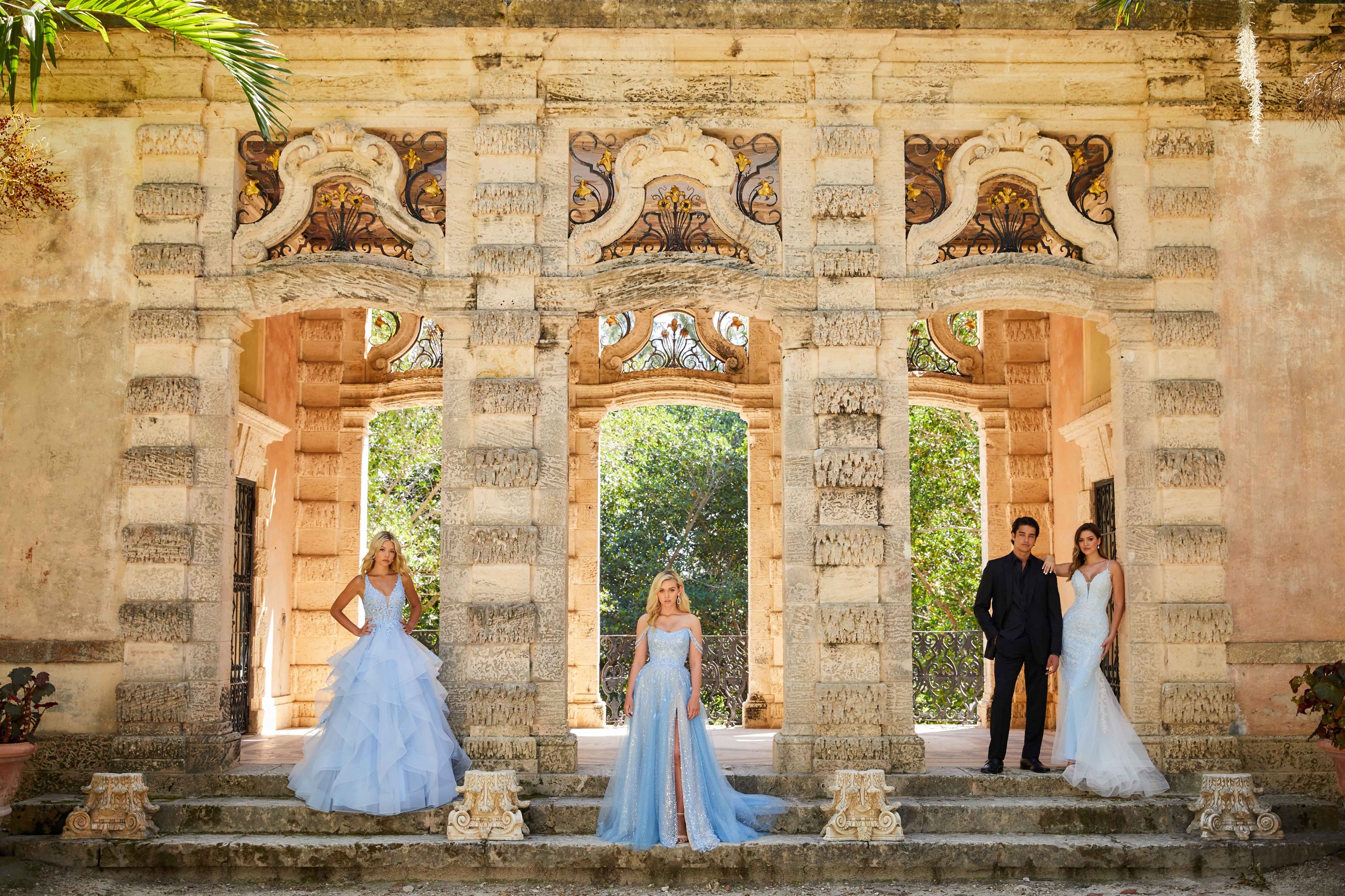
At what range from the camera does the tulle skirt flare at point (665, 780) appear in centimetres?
713

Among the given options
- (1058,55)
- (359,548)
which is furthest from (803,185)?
(359,548)

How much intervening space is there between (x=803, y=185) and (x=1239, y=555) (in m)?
3.90

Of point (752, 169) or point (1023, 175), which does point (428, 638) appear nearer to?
point (752, 169)

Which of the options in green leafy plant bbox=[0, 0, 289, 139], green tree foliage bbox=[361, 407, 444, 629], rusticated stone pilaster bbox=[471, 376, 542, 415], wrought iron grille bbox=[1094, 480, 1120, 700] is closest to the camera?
green leafy plant bbox=[0, 0, 289, 139]

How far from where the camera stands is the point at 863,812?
7332 mm

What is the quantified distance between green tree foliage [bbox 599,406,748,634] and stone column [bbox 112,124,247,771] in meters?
17.7

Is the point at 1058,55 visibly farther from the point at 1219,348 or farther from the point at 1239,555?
the point at 1239,555

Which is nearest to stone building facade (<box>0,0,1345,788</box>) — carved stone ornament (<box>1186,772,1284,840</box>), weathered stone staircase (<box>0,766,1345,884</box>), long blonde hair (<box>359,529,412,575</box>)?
long blonde hair (<box>359,529,412,575</box>)

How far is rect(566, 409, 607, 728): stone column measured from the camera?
41.2 feet

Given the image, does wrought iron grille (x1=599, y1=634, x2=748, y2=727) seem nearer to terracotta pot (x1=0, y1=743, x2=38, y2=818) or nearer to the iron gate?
the iron gate

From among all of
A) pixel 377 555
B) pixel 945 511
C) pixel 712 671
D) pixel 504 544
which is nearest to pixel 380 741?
pixel 377 555

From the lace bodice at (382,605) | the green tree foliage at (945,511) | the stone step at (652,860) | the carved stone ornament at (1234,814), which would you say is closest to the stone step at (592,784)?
the carved stone ornament at (1234,814)

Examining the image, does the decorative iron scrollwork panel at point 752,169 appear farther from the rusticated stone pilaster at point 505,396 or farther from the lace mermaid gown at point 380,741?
the lace mermaid gown at point 380,741

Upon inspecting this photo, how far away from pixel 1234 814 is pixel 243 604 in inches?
313
